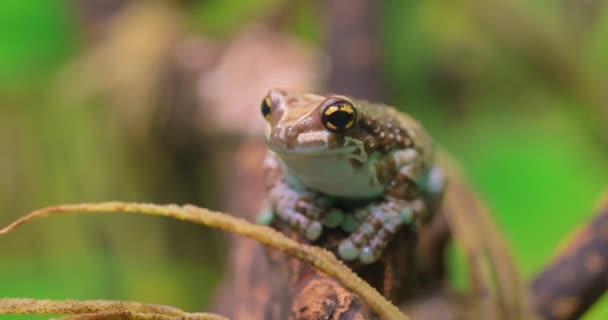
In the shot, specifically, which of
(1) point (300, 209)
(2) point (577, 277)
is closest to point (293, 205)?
(1) point (300, 209)

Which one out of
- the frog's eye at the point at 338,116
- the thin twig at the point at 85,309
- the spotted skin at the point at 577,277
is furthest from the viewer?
the spotted skin at the point at 577,277

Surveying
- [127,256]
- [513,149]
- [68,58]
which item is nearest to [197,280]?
[127,256]

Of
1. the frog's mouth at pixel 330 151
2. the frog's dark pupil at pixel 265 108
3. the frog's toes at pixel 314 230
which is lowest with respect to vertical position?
the frog's toes at pixel 314 230

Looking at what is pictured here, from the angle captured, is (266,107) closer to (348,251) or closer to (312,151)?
(312,151)

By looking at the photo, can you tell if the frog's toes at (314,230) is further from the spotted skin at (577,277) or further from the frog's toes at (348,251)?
the spotted skin at (577,277)

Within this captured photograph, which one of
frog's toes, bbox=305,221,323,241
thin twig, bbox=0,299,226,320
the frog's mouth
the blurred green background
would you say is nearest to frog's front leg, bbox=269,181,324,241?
frog's toes, bbox=305,221,323,241

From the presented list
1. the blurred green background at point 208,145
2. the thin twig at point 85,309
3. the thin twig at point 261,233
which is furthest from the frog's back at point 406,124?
the blurred green background at point 208,145

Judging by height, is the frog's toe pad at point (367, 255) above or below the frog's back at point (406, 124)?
below

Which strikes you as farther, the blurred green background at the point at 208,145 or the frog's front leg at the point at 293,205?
the blurred green background at the point at 208,145

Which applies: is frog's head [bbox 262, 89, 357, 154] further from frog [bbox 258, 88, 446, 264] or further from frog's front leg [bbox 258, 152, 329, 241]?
frog's front leg [bbox 258, 152, 329, 241]
